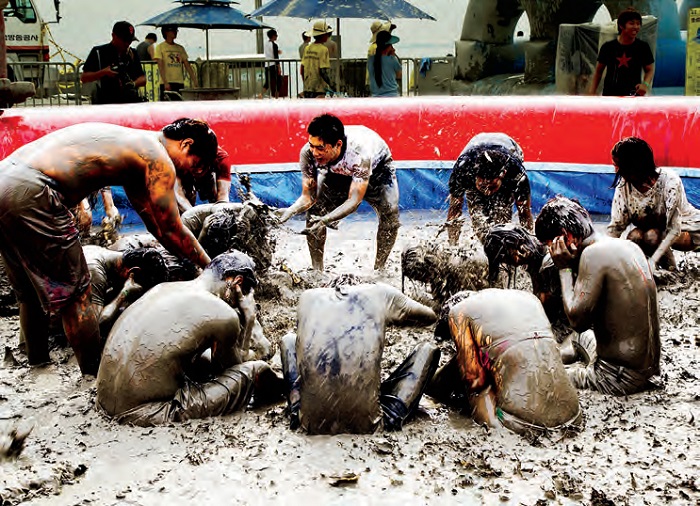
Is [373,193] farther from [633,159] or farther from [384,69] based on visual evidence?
[384,69]

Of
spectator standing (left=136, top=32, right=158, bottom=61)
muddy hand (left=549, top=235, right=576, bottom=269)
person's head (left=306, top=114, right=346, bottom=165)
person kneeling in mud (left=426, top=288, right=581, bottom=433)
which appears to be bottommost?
person kneeling in mud (left=426, top=288, right=581, bottom=433)

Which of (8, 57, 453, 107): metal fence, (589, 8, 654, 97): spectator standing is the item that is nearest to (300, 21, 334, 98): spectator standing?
(8, 57, 453, 107): metal fence

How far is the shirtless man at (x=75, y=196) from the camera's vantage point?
4.06 m

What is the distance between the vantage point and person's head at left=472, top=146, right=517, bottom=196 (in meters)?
6.19

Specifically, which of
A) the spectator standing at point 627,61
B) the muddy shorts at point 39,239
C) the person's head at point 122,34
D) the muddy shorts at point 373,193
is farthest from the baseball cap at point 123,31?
the spectator standing at point 627,61

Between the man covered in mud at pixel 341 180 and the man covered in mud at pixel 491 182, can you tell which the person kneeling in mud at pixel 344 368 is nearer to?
the man covered in mud at pixel 341 180

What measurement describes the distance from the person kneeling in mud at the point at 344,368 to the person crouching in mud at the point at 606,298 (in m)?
0.87

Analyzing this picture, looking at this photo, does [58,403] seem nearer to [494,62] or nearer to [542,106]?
[542,106]

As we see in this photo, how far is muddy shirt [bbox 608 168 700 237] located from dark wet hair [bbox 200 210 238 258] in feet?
8.55

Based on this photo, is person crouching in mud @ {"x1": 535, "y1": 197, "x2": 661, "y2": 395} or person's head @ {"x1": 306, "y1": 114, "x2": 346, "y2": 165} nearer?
person crouching in mud @ {"x1": 535, "y1": 197, "x2": 661, "y2": 395}

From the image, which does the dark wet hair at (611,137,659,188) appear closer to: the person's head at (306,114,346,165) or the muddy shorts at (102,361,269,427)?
the person's head at (306,114,346,165)

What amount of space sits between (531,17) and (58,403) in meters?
12.3

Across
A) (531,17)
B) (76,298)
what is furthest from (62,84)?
(76,298)

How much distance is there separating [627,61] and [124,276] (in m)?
5.53
